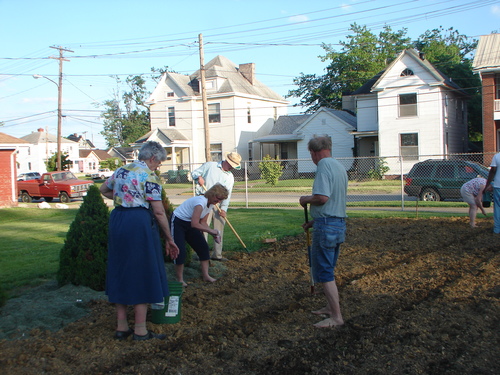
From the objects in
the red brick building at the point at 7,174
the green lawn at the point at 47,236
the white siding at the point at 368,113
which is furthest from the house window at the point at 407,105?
the red brick building at the point at 7,174

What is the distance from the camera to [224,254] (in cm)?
912

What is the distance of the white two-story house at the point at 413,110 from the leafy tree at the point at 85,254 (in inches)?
1063

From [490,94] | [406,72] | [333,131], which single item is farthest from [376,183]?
[333,131]

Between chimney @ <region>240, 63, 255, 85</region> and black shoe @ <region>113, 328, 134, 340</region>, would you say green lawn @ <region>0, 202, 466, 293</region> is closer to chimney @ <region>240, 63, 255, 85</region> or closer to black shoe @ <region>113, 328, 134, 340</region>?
black shoe @ <region>113, 328, 134, 340</region>

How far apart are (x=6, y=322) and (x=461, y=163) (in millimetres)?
16618

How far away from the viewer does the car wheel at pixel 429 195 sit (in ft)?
61.0

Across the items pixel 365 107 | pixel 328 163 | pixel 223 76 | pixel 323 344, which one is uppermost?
pixel 223 76

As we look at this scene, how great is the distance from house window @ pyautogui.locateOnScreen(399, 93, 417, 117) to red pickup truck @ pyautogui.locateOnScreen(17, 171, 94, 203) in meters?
20.0

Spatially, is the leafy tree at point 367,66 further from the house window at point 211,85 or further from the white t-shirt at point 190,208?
the white t-shirt at point 190,208

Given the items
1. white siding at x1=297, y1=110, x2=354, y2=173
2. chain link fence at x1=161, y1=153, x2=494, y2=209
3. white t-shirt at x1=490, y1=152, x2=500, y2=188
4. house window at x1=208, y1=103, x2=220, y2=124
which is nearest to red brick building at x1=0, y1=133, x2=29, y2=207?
chain link fence at x1=161, y1=153, x2=494, y2=209

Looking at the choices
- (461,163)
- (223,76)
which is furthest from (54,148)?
(461,163)

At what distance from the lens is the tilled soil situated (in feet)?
13.4

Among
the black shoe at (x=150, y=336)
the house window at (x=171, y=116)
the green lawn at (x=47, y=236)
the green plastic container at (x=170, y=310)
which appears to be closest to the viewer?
the black shoe at (x=150, y=336)

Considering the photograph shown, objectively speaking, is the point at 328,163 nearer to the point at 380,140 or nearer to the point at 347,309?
the point at 347,309
